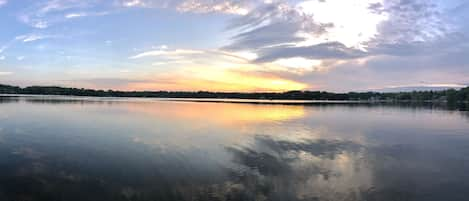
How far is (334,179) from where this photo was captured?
10172 millimetres

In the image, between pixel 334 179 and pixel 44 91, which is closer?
pixel 334 179

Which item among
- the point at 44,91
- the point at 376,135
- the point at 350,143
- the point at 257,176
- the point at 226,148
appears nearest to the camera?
the point at 257,176

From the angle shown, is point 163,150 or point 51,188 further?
point 163,150

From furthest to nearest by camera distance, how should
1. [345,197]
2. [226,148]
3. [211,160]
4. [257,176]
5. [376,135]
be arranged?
[376,135] → [226,148] → [211,160] → [257,176] → [345,197]

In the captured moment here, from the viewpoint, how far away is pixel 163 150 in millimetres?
13844

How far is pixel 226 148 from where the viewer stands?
14930 mm

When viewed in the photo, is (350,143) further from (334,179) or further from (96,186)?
(96,186)

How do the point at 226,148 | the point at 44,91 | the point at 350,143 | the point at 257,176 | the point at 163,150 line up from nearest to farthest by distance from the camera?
the point at 257,176, the point at 163,150, the point at 226,148, the point at 350,143, the point at 44,91

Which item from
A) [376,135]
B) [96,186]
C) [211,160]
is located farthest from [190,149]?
[376,135]

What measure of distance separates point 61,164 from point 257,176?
6876 mm

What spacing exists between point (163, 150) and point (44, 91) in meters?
183

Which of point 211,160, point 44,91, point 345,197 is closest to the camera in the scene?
point 345,197

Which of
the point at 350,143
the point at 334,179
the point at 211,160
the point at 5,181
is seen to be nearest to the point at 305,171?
the point at 334,179

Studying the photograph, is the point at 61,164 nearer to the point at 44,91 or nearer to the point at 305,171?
the point at 305,171
